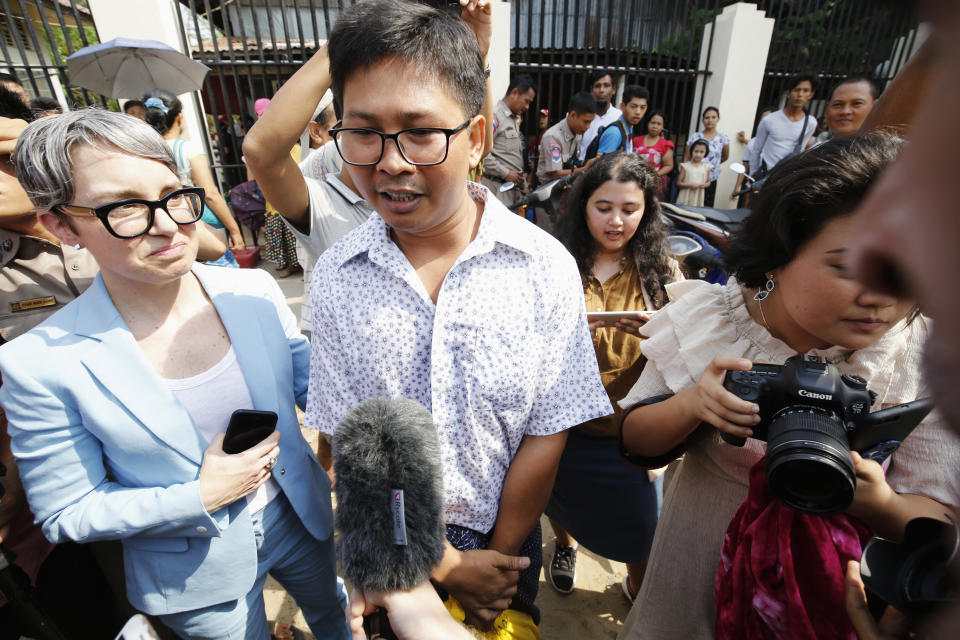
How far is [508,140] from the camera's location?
19.1 ft

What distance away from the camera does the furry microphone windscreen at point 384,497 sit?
2.94 feet

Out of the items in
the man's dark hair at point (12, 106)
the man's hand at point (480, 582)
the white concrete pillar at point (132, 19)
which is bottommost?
the man's hand at point (480, 582)

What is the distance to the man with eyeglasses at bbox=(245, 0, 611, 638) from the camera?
107cm

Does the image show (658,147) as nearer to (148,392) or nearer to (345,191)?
(345,191)

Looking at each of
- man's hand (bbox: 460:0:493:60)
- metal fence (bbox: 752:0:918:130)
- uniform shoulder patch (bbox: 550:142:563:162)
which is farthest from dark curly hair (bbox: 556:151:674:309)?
metal fence (bbox: 752:0:918:130)

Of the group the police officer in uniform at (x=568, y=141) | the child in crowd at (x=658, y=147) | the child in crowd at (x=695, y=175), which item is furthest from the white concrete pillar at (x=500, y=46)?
the child in crowd at (x=695, y=175)

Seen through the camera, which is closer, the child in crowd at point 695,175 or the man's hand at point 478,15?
the man's hand at point 478,15

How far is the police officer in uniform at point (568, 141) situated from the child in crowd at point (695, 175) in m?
2.50

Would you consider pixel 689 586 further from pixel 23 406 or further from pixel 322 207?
pixel 322 207

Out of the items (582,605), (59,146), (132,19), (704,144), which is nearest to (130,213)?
(59,146)

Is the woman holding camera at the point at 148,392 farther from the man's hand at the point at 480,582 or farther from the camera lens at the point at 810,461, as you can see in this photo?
the camera lens at the point at 810,461

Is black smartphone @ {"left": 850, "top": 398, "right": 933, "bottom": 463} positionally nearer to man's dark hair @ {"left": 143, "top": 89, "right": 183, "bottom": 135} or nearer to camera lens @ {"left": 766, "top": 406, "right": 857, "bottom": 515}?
camera lens @ {"left": 766, "top": 406, "right": 857, "bottom": 515}

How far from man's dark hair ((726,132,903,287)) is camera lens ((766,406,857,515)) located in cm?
42

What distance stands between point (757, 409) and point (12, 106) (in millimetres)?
3031
